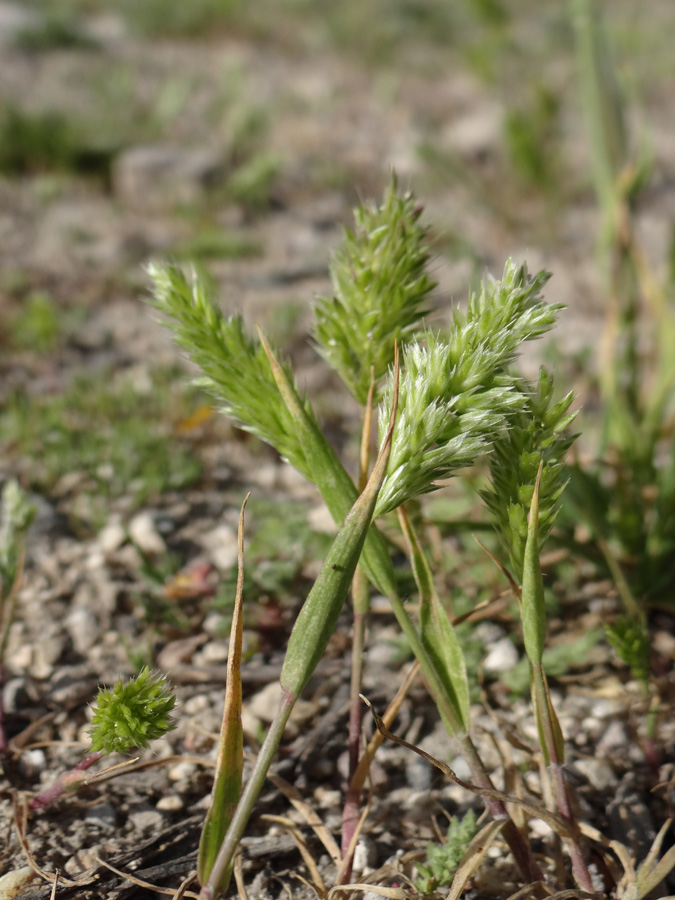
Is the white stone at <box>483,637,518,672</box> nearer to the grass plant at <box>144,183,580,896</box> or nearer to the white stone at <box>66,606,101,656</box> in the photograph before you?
the grass plant at <box>144,183,580,896</box>

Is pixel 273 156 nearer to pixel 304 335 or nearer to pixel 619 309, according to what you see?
pixel 304 335

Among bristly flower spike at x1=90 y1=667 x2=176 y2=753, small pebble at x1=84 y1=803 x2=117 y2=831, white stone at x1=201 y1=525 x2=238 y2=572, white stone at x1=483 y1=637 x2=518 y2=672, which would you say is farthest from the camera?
white stone at x1=201 y1=525 x2=238 y2=572

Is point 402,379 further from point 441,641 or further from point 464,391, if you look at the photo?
point 441,641

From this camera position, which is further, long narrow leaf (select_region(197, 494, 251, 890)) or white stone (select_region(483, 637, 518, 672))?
white stone (select_region(483, 637, 518, 672))

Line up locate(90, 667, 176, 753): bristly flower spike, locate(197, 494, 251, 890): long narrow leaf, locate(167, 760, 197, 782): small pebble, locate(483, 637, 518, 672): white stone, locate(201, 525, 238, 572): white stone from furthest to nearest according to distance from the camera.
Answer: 1. locate(201, 525, 238, 572): white stone
2. locate(483, 637, 518, 672): white stone
3. locate(167, 760, 197, 782): small pebble
4. locate(90, 667, 176, 753): bristly flower spike
5. locate(197, 494, 251, 890): long narrow leaf

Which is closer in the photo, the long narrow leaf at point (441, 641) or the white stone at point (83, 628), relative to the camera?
the long narrow leaf at point (441, 641)

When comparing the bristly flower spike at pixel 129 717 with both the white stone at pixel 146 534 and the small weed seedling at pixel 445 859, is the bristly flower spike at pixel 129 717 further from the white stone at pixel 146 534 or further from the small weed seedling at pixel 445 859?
the white stone at pixel 146 534

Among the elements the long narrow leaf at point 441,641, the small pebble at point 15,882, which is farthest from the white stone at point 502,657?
the small pebble at point 15,882

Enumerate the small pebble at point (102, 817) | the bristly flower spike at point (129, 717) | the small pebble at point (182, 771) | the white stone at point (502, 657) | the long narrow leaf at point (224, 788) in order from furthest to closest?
the white stone at point (502, 657), the small pebble at point (182, 771), the small pebble at point (102, 817), the bristly flower spike at point (129, 717), the long narrow leaf at point (224, 788)

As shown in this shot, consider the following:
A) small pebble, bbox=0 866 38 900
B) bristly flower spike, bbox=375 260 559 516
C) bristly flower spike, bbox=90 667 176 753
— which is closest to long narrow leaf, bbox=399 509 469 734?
bristly flower spike, bbox=375 260 559 516
